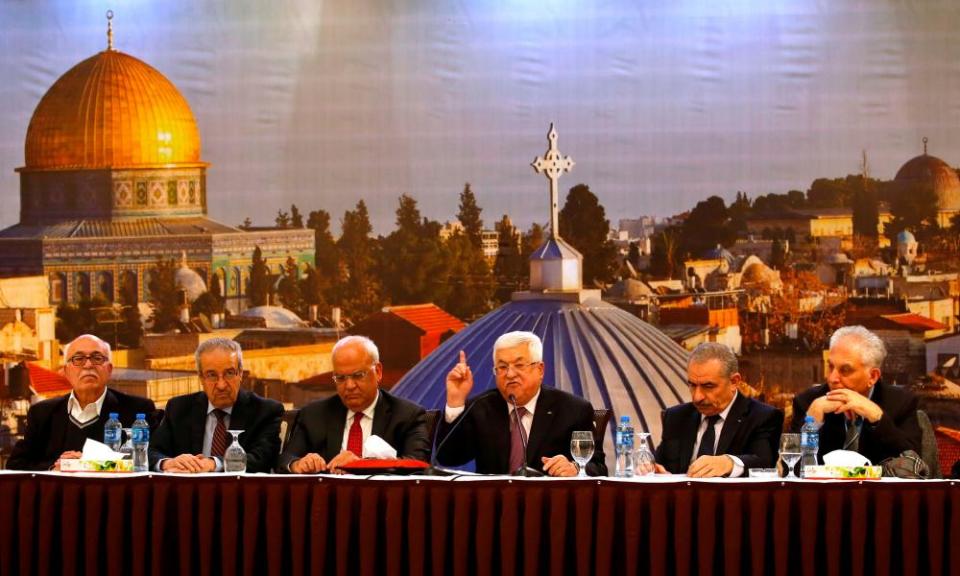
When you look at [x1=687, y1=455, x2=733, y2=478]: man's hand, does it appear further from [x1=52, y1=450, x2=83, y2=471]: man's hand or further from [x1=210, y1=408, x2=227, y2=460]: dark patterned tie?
[x1=52, y1=450, x2=83, y2=471]: man's hand

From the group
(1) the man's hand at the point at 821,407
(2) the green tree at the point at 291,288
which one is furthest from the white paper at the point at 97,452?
(2) the green tree at the point at 291,288

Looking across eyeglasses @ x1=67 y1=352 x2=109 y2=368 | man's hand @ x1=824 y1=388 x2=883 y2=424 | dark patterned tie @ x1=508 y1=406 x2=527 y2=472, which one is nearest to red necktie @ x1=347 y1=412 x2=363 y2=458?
dark patterned tie @ x1=508 y1=406 x2=527 y2=472

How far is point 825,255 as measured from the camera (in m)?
12.1

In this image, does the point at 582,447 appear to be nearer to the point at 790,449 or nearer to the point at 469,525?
the point at 469,525

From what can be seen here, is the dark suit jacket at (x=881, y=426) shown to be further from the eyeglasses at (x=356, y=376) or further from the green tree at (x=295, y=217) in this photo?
the green tree at (x=295, y=217)

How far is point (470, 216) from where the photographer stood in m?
12.4

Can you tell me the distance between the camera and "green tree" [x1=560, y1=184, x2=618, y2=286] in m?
12.3

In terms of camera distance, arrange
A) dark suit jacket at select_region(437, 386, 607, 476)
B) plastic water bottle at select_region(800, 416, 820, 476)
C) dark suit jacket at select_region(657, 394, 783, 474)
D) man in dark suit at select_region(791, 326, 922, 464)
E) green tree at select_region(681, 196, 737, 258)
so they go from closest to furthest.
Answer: plastic water bottle at select_region(800, 416, 820, 476) < man in dark suit at select_region(791, 326, 922, 464) < dark suit jacket at select_region(657, 394, 783, 474) < dark suit jacket at select_region(437, 386, 607, 476) < green tree at select_region(681, 196, 737, 258)

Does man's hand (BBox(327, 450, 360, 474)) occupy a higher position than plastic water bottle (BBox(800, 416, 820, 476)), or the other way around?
plastic water bottle (BBox(800, 416, 820, 476))

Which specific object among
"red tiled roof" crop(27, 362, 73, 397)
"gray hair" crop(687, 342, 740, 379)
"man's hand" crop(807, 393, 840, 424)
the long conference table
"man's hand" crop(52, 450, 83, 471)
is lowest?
"red tiled roof" crop(27, 362, 73, 397)

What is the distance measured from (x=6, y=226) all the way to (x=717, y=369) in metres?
8.03

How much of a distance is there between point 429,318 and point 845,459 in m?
7.47

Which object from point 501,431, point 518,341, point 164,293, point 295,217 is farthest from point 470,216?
point 518,341

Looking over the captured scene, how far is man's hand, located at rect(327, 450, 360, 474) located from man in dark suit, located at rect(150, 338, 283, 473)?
0.54m
